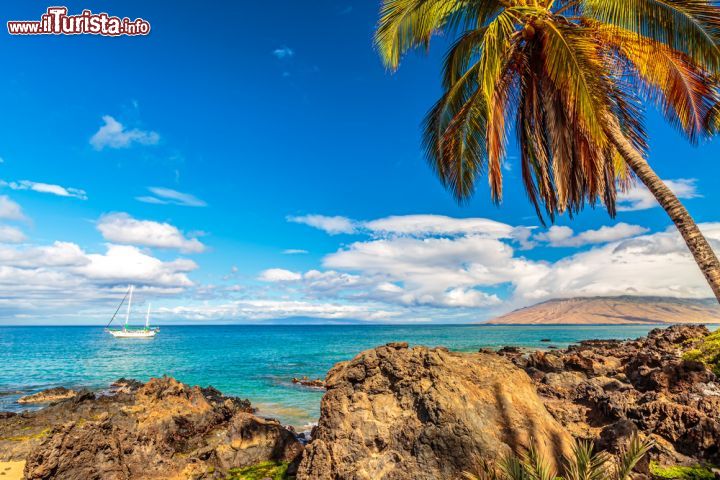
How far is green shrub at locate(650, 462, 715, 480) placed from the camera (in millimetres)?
6191

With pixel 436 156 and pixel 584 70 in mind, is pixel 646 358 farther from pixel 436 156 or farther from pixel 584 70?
pixel 584 70

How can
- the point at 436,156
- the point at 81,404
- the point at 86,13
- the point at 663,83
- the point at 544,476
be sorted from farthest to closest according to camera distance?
the point at 81,404, the point at 86,13, the point at 436,156, the point at 663,83, the point at 544,476

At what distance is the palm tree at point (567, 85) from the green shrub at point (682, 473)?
3019mm

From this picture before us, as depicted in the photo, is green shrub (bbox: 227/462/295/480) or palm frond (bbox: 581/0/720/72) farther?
green shrub (bbox: 227/462/295/480)

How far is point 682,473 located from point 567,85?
702 centimetres

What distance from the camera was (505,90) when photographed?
968 centimetres

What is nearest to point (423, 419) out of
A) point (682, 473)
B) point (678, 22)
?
point (682, 473)

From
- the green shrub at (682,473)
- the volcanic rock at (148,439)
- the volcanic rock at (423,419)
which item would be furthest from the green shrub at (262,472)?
the green shrub at (682,473)

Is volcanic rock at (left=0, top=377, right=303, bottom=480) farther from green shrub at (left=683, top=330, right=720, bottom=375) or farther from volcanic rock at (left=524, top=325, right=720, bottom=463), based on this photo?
green shrub at (left=683, top=330, right=720, bottom=375)

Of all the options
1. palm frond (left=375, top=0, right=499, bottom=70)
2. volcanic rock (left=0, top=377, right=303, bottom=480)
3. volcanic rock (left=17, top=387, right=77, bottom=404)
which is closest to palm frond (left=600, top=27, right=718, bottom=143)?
palm frond (left=375, top=0, right=499, bottom=70)

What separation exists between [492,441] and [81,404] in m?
17.4

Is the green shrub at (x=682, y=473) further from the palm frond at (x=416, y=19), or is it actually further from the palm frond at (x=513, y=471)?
the palm frond at (x=416, y=19)

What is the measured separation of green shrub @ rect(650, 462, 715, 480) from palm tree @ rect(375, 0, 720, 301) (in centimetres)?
302

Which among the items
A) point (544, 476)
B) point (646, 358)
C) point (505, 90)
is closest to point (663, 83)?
point (505, 90)
